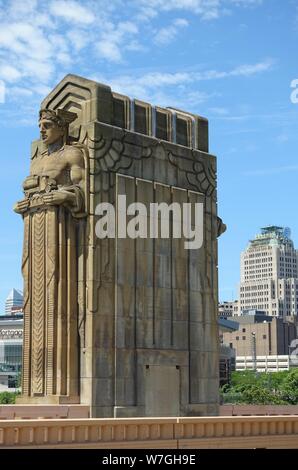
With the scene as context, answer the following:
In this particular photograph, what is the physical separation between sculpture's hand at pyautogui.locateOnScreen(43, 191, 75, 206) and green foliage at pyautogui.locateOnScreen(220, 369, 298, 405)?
63.8 metres

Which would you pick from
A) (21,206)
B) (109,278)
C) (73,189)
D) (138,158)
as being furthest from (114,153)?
(109,278)

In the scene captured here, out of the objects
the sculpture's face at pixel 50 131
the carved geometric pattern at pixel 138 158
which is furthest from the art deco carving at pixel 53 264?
the carved geometric pattern at pixel 138 158

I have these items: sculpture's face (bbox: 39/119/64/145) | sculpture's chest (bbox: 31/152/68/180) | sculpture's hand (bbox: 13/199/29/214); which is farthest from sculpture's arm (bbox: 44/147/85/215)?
sculpture's hand (bbox: 13/199/29/214)

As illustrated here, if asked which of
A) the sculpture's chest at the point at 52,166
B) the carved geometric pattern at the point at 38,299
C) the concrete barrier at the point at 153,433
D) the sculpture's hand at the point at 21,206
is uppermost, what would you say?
the sculpture's chest at the point at 52,166

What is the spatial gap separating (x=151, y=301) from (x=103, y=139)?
7.61 metres

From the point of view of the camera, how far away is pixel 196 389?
Answer: 4225 cm

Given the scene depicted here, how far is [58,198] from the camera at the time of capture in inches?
1543

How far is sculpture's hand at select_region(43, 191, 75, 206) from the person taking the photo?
39.2 meters

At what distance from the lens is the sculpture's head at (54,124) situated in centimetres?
4062

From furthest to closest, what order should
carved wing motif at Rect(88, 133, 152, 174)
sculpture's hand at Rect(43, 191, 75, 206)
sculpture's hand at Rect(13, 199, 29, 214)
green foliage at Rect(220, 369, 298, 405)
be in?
1. green foliage at Rect(220, 369, 298, 405)
2. sculpture's hand at Rect(13, 199, 29, 214)
3. carved wing motif at Rect(88, 133, 152, 174)
4. sculpture's hand at Rect(43, 191, 75, 206)

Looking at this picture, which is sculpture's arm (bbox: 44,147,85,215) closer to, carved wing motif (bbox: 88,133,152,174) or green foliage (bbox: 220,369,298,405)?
carved wing motif (bbox: 88,133,152,174)

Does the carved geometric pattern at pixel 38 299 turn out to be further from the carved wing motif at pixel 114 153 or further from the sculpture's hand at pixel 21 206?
the carved wing motif at pixel 114 153

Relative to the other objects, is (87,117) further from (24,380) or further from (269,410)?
(269,410)
